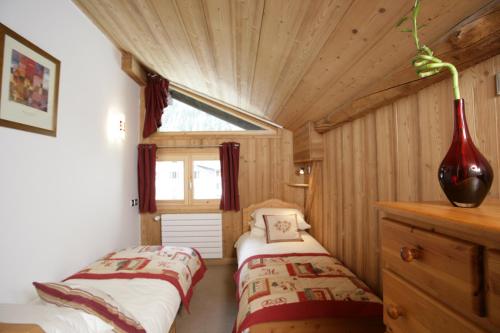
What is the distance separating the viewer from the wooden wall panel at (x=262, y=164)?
3625 mm

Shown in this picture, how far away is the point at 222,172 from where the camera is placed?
3506 mm

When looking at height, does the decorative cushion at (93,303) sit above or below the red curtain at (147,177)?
below

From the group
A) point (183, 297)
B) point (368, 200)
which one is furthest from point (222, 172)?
point (368, 200)

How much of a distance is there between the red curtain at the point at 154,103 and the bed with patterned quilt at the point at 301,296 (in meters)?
2.32

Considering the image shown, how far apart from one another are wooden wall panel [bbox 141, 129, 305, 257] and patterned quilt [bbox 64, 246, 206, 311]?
49.7 inches

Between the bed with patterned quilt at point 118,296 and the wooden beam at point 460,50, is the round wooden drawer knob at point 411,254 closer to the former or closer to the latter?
the wooden beam at point 460,50

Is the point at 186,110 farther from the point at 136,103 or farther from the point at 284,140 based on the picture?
the point at 284,140

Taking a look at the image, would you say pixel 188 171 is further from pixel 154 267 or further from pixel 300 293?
pixel 300 293

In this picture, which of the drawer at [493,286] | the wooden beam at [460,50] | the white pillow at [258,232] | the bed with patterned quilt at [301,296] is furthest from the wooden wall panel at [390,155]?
the white pillow at [258,232]

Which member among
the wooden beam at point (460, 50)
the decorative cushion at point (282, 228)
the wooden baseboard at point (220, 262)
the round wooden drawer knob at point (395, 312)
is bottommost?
the wooden baseboard at point (220, 262)

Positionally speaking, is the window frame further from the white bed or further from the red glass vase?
the red glass vase

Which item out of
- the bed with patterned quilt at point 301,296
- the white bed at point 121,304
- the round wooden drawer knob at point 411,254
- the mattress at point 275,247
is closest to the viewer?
the round wooden drawer knob at point 411,254

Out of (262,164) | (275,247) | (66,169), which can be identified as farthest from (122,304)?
(262,164)

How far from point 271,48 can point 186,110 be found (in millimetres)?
2534
